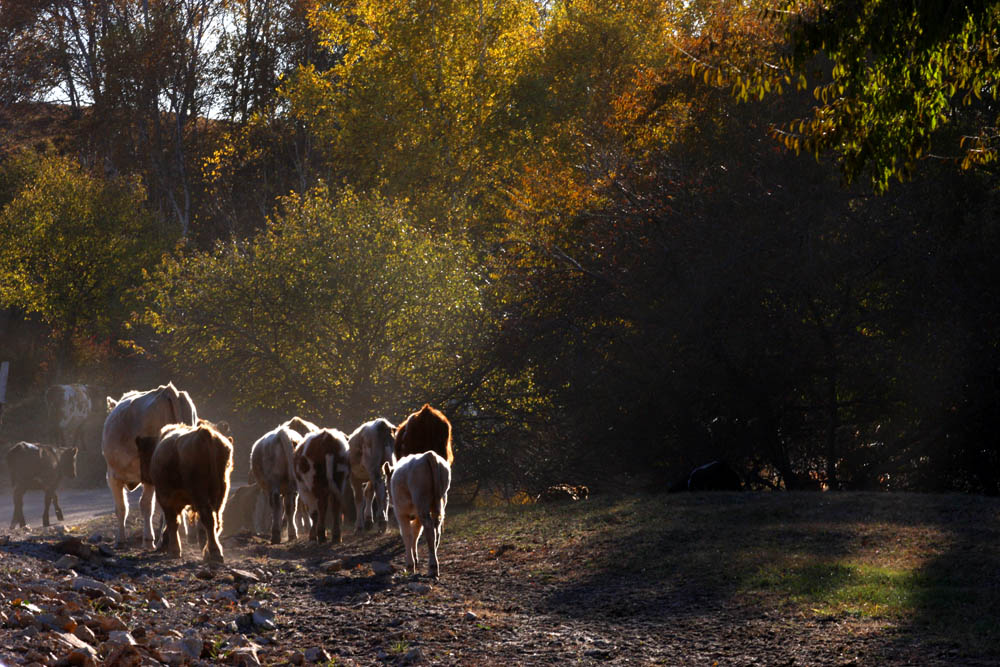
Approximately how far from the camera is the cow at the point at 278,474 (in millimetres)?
17172

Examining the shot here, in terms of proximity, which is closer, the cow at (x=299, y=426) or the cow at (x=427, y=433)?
the cow at (x=427, y=433)

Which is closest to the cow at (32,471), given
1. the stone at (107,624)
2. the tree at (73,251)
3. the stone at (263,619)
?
the stone at (263,619)

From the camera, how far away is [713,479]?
65.3ft

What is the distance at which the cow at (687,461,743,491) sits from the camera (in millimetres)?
19875

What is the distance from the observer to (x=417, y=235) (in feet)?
97.7

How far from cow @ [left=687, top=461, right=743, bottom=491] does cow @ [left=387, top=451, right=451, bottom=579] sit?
7931mm

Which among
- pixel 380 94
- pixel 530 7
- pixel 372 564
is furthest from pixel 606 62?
pixel 372 564

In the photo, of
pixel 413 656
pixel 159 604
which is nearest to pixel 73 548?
pixel 159 604

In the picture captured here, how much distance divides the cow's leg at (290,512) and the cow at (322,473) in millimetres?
866

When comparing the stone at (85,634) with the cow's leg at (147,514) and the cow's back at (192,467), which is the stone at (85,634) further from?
the cow's leg at (147,514)

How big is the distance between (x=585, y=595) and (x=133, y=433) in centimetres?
649

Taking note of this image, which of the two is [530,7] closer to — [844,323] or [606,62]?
[606,62]

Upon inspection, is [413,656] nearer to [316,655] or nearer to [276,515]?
[316,655]

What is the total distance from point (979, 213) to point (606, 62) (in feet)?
73.7
